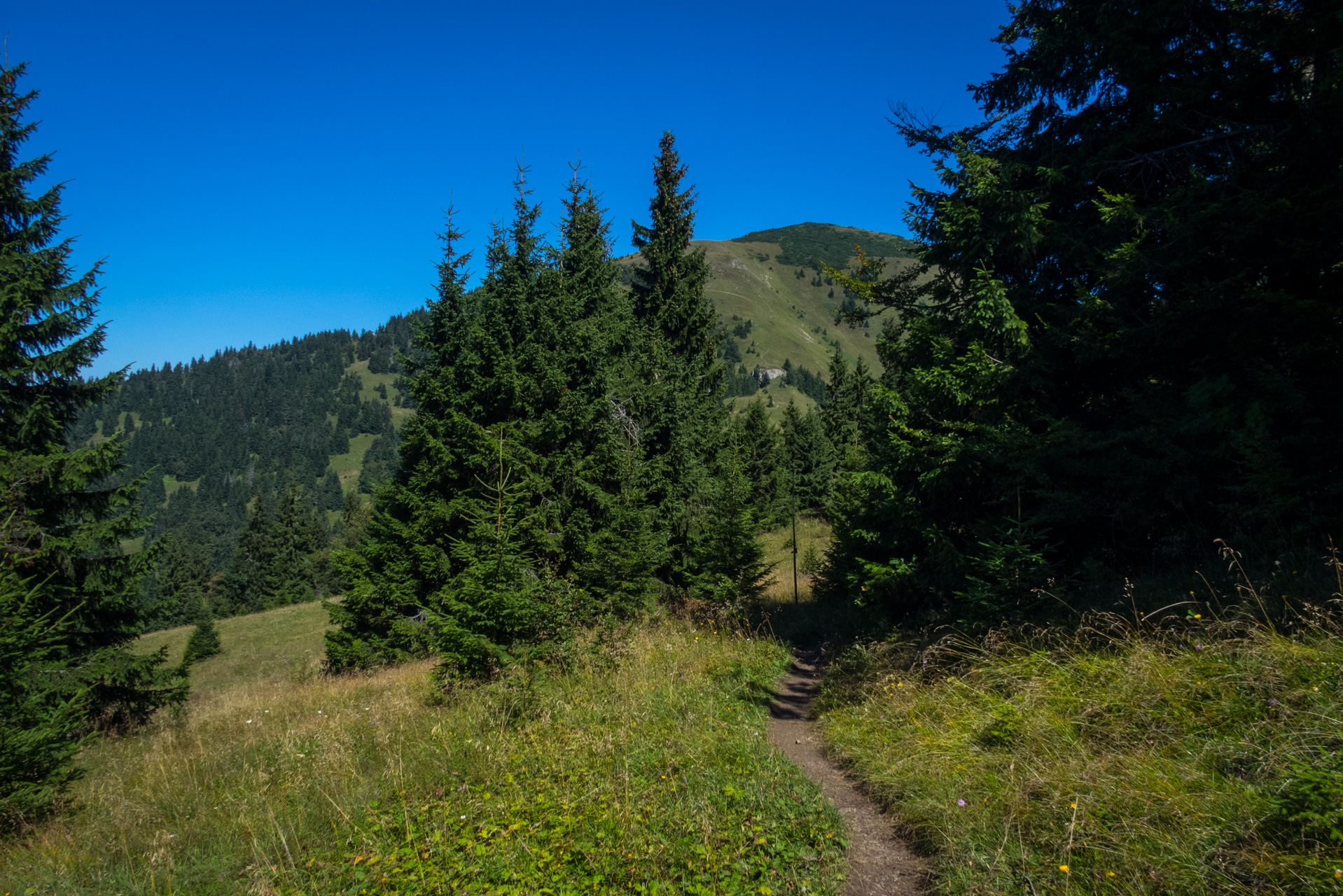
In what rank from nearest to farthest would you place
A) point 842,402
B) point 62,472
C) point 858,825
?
1. point 858,825
2. point 62,472
3. point 842,402

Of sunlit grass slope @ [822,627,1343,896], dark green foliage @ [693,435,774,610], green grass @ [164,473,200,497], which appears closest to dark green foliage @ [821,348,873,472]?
dark green foliage @ [693,435,774,610]

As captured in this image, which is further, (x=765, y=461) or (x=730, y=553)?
(x=765, y=461)

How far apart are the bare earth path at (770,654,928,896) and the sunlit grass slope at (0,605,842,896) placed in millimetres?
198

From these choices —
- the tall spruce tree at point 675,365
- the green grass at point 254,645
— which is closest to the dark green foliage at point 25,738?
the tall spruce tree at point 675,365

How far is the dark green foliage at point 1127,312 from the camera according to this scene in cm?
602

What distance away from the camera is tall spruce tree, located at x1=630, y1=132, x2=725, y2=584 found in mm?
16688

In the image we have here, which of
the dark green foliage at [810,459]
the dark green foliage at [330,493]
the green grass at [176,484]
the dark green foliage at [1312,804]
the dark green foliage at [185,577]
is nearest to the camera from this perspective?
the dark green foliage at [1312,804]

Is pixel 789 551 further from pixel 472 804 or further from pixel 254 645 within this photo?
pixel 254 645

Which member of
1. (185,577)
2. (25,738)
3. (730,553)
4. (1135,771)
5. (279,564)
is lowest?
(185,577)

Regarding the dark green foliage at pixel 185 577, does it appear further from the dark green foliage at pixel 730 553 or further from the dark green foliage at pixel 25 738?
the dark green foliage at pixel 25 738

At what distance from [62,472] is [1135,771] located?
1559 centimetres

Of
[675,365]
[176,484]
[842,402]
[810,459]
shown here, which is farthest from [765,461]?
[176,484]

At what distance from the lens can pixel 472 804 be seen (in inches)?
178

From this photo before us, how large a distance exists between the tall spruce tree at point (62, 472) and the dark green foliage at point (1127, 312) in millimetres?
13847
